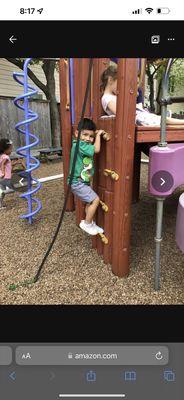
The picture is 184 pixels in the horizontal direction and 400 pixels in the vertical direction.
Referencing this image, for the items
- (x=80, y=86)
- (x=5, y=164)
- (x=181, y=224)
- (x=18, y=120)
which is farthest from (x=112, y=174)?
(x=18, y=120)

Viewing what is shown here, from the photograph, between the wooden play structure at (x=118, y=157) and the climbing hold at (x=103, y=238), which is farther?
the climbing hold at (x=103, y=238)

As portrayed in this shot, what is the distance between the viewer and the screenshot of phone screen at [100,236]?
66 cm

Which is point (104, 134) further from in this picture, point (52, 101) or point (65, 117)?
point (52, 101)

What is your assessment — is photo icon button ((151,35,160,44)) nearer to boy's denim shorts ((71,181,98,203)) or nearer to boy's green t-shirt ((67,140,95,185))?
boy's green t-shirt ((67,140,95,185))

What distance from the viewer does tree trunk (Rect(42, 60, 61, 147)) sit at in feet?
26.9

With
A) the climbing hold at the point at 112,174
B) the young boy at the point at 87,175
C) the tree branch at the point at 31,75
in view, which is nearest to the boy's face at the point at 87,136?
the young boy at the point at 87,175

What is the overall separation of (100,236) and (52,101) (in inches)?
276

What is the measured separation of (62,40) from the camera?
0.71m

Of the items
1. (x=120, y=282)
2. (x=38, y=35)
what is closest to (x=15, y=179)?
(x=120, y=282)

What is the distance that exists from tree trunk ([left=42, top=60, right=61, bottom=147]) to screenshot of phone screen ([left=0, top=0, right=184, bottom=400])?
4094 millimetres

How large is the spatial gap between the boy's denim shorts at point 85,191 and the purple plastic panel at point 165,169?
0.79 m

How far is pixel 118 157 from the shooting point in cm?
190
